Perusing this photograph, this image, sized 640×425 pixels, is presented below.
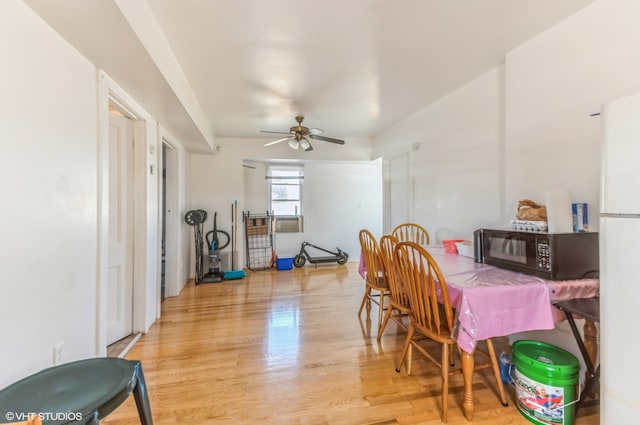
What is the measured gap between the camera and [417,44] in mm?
2098

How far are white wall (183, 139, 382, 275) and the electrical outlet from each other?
3.23 metres

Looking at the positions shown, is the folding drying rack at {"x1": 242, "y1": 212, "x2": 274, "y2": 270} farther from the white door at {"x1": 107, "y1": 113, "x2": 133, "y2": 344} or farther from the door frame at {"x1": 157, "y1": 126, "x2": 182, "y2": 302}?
the white door at {"x1": 107, "y1": 113, "x2": 133, "y2": 344}

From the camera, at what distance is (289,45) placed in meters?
2.08

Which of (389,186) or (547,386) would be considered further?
(389,186)

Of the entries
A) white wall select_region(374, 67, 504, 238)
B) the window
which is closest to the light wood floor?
white wall select_region(374, 67, 504, 238)

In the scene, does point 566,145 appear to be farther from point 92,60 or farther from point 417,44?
point 92,60

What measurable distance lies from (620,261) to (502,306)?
0.53 m

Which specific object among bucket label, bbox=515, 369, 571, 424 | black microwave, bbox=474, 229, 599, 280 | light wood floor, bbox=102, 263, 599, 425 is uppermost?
black microwave, bbox=474, 229, 599, 280

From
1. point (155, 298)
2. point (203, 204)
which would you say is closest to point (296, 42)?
point (155, 298)

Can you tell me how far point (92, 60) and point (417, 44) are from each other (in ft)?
7.52

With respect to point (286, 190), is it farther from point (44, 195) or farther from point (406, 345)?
point (44, 195)

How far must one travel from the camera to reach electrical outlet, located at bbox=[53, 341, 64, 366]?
1431mm

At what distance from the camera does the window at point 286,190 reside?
574 cm

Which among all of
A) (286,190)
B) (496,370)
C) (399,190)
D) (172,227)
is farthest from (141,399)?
(286,190)
